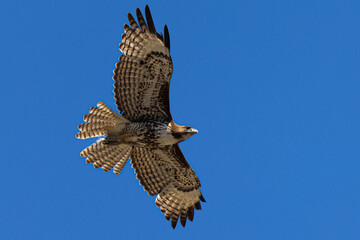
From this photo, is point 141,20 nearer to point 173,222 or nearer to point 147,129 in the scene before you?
point 147,129

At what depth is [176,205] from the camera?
1427cm

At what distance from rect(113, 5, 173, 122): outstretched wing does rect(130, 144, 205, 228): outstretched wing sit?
3.75ft

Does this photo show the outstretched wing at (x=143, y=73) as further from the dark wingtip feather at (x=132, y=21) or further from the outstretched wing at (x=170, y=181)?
the outstretched wing at (x=170, y=181)

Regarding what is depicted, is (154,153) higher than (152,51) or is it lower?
lower

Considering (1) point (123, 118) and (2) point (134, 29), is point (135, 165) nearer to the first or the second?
(1) point (123, 118)

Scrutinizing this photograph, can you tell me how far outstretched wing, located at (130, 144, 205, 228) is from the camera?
555 inches

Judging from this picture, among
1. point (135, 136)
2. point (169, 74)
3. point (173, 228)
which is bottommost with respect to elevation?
point (173, 228)

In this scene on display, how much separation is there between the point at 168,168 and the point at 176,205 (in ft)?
2.82

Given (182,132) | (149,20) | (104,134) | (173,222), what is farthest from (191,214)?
(149,20)

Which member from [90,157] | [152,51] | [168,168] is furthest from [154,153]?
[152,51]

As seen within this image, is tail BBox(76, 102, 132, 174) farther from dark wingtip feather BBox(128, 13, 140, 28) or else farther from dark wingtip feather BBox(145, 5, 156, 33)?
dark wingtip feather BBox(145, 5, 156, 33)

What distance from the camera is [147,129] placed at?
13.2 m

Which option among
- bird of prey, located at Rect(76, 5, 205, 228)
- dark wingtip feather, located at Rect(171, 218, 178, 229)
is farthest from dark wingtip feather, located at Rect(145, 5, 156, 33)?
dark wingtip feather, located at Rect(171, 218, 178, 229)

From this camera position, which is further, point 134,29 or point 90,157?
point 90,157
